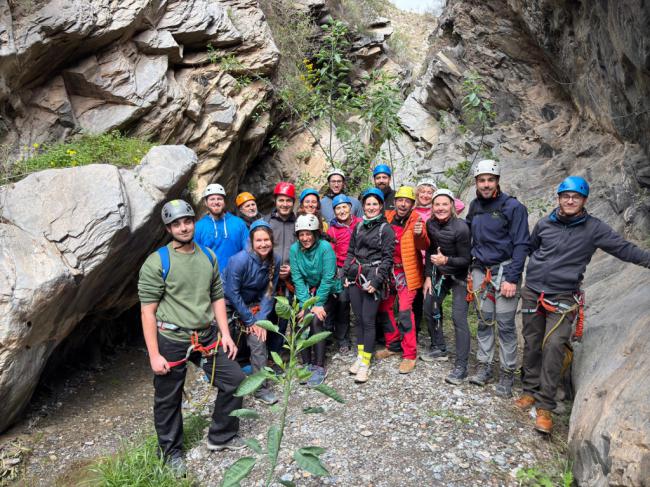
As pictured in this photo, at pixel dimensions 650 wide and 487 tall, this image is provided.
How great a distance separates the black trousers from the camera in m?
4.56

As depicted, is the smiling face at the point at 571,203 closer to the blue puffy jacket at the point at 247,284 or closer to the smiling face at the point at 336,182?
the blue puffy jacket at the point at 247,284

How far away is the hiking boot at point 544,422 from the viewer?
15.8 ft

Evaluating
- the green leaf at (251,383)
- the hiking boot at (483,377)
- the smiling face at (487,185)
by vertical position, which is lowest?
the hiking boot at (483,377)

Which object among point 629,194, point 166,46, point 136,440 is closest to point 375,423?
point 136,440

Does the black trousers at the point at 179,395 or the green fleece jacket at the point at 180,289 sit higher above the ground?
the green fleece jacket at the point at 180,289

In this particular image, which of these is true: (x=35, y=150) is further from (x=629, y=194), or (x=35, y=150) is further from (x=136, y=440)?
(x=629, y=194)

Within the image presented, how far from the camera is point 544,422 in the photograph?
190 inches

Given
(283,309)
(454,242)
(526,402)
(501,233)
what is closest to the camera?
(283,309)

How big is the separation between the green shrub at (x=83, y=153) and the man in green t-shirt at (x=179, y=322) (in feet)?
12.2

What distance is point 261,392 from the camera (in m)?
6.09

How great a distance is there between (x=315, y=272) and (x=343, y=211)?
3.88 ft

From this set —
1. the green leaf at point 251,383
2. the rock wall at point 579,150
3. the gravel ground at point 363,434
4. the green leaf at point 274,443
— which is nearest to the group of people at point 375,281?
the gravel ground at point 363,434

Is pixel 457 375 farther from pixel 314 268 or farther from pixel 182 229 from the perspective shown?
pixel 182 229

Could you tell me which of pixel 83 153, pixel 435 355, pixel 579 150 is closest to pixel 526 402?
pixel 435 355
